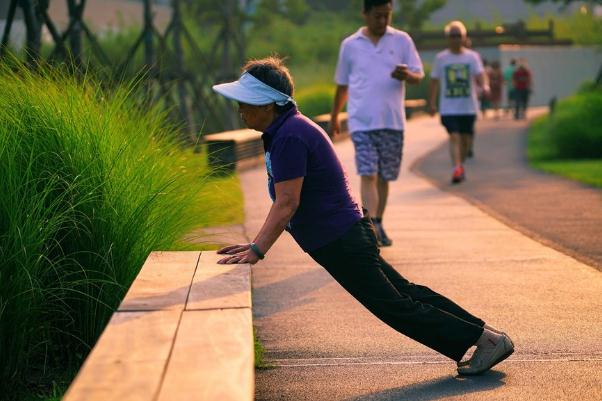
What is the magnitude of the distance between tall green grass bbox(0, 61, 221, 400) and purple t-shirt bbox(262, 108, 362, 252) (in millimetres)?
859

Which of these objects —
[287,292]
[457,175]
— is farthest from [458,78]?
[287,292]

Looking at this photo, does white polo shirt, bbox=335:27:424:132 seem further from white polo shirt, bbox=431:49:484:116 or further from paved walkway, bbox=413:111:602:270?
white polo shirt, bbox=431:49:484:116

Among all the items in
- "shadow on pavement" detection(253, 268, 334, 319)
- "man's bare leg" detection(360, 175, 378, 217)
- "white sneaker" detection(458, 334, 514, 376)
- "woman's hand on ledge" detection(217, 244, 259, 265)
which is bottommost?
"shadow on pavement" detection(253, 268, 334, 319)

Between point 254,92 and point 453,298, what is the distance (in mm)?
2809

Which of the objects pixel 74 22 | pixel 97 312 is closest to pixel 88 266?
pixel 97 312

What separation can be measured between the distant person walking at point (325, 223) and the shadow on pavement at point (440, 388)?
0.07 meters

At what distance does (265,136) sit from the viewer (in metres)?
5.55

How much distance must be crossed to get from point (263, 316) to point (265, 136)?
204 centimetres

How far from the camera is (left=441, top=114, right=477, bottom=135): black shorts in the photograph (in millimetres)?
15312

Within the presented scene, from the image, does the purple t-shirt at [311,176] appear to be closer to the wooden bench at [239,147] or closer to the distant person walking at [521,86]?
the wooden bench at [239,147]

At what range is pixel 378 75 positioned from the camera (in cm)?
996

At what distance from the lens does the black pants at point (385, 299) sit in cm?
557

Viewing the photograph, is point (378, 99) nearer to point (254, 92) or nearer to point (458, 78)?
point (254, 92)

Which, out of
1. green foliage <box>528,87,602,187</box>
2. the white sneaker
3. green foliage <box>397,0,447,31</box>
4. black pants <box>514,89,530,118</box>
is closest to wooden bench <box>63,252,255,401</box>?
the white sneaker
